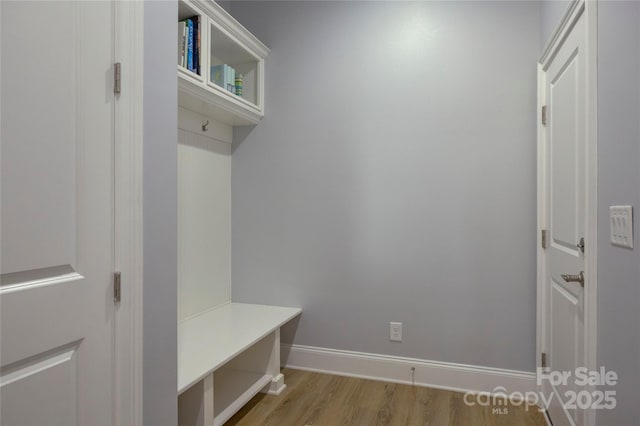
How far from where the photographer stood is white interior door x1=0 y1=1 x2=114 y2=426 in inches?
39.4

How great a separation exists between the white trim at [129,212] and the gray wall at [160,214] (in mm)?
40

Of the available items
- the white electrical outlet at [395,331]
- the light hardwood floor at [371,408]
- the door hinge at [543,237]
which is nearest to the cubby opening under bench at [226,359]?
the light hardwood floor at [371,408]

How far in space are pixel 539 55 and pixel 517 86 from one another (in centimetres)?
20

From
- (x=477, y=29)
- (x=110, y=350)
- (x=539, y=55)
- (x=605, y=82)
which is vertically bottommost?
(x=110, y=350)

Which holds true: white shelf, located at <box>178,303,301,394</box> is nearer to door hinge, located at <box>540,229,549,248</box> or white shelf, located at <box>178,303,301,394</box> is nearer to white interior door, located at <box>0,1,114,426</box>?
white interior door, located at <box>0,1,114,426</box>

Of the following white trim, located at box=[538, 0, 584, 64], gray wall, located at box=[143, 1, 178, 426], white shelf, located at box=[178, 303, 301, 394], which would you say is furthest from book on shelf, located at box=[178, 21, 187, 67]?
white trim, located at box=[538, 0, 584, 64]

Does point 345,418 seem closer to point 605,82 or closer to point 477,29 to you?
point 605,82

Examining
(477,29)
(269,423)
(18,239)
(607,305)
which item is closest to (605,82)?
(607,305)

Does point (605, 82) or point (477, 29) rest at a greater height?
point (477, 29)

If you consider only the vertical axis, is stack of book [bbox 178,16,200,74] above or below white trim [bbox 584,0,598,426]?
above

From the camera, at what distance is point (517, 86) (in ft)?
7.75

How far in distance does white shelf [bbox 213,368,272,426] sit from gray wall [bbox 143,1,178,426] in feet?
1.99

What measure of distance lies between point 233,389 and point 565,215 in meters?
1.99

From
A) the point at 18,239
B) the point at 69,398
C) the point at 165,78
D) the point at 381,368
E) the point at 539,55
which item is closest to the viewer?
the point at 18,239
